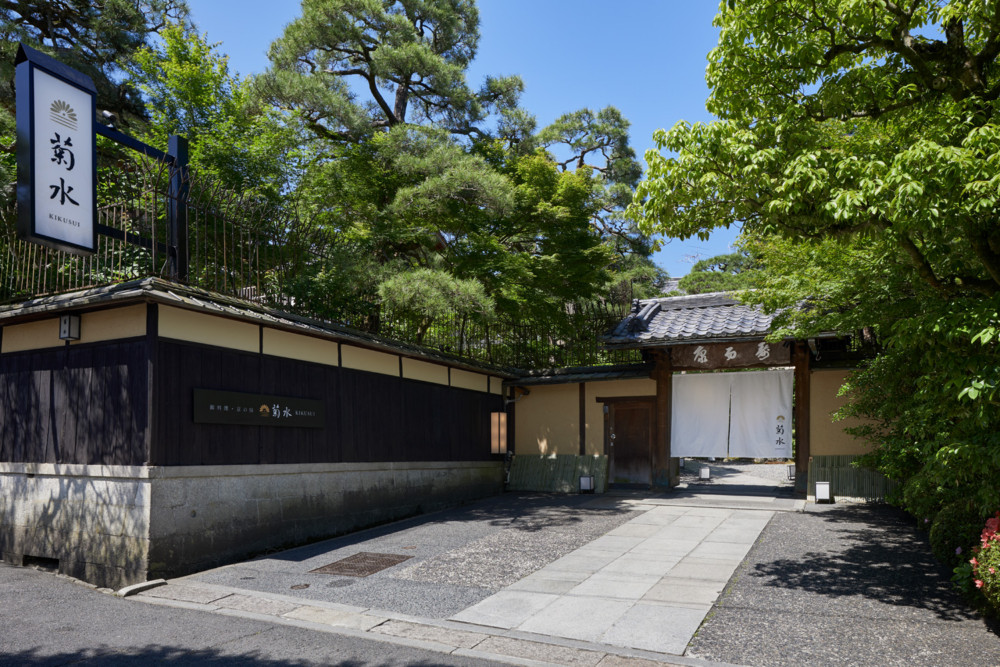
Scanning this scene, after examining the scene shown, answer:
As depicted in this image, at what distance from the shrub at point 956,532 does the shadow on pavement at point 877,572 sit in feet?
0.74

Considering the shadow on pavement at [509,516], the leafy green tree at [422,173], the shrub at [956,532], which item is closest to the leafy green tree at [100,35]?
the leafy green tree at [422,173]

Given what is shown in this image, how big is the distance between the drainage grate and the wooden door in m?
8.17

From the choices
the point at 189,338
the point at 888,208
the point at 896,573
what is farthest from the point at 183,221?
the point at 896,573

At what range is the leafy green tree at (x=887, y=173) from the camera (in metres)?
5.14

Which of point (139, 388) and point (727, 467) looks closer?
point (139, 388)

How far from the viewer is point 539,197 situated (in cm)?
1736

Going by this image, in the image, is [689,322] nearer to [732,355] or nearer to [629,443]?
[732,355]

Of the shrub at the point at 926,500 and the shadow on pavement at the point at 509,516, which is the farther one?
the shadow on pavement at the point at 509,516

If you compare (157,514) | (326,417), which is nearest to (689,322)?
(326,417)

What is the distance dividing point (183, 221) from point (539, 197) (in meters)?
9.67

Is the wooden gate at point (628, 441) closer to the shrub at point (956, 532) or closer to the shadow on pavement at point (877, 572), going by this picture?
the shadow on pavement at point (877, 572)

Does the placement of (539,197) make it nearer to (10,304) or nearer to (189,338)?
(189,338)

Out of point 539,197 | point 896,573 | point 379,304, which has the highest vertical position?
point 539,197

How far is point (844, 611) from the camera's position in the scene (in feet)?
21.6
